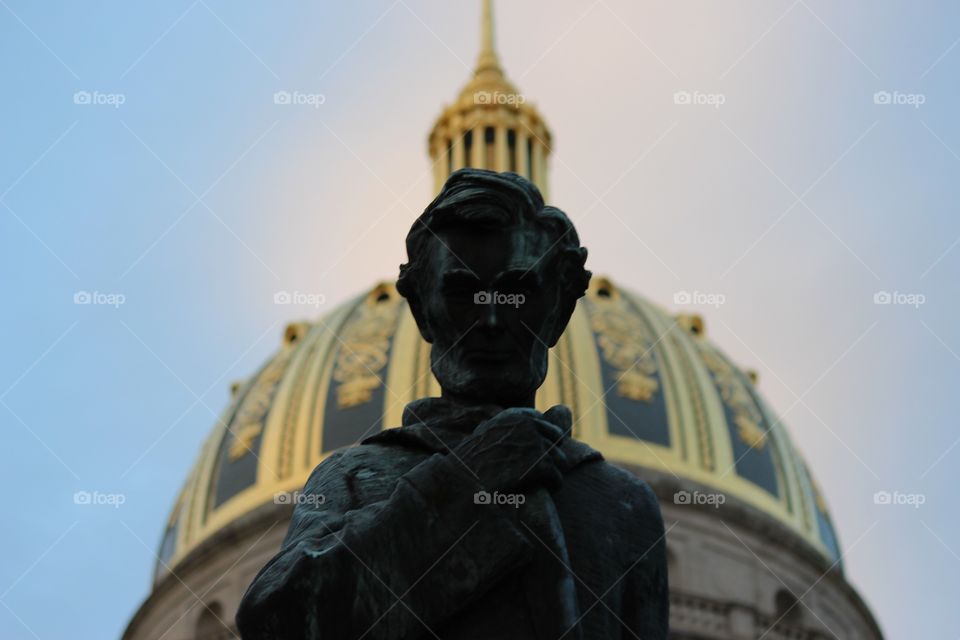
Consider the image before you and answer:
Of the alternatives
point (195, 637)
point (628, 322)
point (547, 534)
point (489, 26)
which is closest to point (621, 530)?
point (547, 534)

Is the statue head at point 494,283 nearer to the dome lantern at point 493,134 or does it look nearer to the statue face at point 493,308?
the statue face at point 493,308

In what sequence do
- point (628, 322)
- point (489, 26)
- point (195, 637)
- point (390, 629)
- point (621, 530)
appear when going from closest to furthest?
1. point (390, 629)
2. point (621, 530)
3. point (195, 637)
4. point (628, 322)
5. point (489, 26)

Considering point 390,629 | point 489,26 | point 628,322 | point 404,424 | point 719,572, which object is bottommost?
point 390,629

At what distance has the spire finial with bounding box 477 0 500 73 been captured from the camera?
64188mm

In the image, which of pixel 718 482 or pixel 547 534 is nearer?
pixel 547 534

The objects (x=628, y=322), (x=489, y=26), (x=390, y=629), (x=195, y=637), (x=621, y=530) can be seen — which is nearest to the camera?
(x=390, y=629)

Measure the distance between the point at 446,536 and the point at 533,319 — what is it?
22.4 inches

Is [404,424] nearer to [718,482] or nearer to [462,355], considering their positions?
[462,355]

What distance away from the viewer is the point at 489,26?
215 feet

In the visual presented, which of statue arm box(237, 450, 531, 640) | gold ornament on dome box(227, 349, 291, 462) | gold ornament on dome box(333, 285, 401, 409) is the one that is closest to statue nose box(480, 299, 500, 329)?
statue arm box(237, 450, 531, 640)

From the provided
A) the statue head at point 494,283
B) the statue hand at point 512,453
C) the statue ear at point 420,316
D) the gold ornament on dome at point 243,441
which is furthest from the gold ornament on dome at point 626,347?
the statue hand at point 512,453

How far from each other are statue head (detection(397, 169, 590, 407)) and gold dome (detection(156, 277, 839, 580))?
41034 millimetres

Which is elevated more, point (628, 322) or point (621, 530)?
point (628, 322)

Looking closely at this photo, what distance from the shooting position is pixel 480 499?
4.06m
